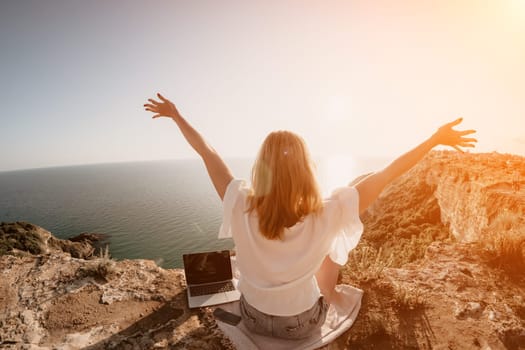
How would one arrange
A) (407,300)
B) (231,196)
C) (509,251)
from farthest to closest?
(509,251), (407,300), (231,196)

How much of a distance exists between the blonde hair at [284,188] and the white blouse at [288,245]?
0.10 meters

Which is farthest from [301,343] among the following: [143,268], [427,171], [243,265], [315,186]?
[427,171]

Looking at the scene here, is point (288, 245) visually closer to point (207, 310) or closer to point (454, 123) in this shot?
point (207, 310)

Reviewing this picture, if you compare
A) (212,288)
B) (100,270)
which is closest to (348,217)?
(212,288)

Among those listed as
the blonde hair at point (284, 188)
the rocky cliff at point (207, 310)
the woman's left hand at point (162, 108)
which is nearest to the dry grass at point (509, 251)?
the rocky cliff at point (207, 310)

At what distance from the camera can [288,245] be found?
2.16m

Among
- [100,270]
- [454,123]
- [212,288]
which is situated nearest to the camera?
[454,123]

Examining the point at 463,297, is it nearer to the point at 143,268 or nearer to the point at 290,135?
the point at 290,135

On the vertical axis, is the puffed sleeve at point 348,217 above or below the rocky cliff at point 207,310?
above

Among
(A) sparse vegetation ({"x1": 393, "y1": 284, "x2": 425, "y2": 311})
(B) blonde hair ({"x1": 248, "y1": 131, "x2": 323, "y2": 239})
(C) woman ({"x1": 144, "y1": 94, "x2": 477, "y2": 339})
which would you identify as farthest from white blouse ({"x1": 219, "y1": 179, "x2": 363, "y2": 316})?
(A) sparse vegetation ({"x1": 393, "y1": 284, "x2": 425, "y2": 311})

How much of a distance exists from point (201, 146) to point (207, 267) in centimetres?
184

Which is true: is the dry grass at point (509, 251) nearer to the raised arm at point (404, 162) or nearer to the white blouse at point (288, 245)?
the raised arm at point (404, 162)

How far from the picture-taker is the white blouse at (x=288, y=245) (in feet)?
7.07

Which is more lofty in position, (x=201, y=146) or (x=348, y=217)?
(x=201, y=146)
